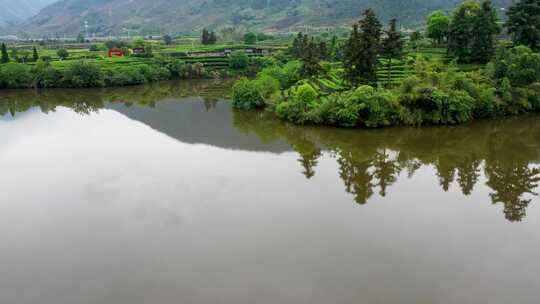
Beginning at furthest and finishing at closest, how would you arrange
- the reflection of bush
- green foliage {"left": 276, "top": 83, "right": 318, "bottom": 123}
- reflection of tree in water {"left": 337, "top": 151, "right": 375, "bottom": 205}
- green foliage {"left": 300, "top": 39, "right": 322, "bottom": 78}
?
1. the reflection of bush
2. green foliage {"left": 300, "top": 39, "right": 322, "bottom": 78}
3. green foliage {"left": 276, "top": 83, "right": 318, "bottom": 123}
4. reflection of tree in water {"left": 337, "top": 151, "right": 375, "bottom": 205}

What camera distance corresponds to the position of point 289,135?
25.4m

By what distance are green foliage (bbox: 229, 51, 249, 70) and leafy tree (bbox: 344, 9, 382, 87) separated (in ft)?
92.4

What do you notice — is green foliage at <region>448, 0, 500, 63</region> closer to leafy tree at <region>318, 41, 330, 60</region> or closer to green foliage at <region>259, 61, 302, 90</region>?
green foliage at <region>259, 61, 302, 90</region>

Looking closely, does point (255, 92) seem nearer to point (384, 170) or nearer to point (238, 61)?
point (384, 170)

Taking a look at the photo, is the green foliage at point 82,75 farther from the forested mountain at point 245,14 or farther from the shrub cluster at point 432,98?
the forested mountain at point 245,14

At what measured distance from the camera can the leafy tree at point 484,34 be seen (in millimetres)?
31484

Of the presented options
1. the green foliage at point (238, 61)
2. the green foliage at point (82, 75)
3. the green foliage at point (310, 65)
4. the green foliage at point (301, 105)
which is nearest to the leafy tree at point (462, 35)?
the green foliage at point (310, 65)

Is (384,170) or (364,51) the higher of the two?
(364,51)

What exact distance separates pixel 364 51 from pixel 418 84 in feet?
13.4

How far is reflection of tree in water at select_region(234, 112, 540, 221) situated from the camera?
1755cm

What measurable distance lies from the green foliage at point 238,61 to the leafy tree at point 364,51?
28172mm

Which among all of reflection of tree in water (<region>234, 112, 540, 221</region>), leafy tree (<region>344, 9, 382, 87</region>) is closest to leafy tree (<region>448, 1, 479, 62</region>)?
reflection of tree in water (<region>234, 112, 540, 221</region>)

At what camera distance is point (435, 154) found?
70.8 ft

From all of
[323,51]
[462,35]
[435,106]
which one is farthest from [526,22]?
[323,51]
